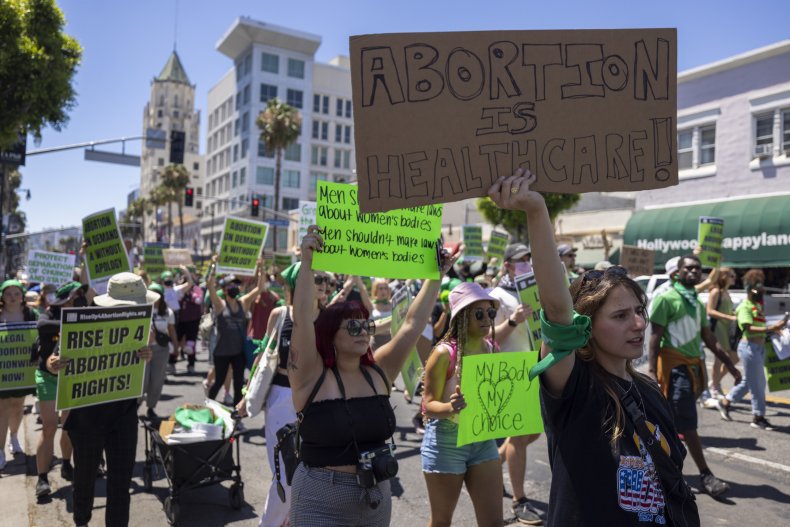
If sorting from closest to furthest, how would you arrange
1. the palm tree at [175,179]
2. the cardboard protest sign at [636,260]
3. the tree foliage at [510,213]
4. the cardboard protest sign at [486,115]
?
the cardboard protest sign at [486,115] → the cardboard protest sign at [636,260] → the tree foliage at [510,213] → the palm tree at [175,179]

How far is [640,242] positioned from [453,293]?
74.8 feet

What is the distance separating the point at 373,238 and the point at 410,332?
59 cm

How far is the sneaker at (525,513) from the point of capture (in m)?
5.13

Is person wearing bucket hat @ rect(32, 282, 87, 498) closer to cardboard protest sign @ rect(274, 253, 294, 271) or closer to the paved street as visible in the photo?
the paved street

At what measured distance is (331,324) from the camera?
Answer: 132 inches

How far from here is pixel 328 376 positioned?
3.28 m

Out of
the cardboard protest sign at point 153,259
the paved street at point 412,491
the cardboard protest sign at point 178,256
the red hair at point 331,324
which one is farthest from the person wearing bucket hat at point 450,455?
the cardboard protest sign at point 178,256

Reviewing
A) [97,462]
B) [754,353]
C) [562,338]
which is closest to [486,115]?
[562,338]

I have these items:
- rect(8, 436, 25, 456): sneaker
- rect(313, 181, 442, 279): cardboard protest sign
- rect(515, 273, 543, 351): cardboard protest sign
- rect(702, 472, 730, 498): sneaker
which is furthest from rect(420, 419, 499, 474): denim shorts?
rect(8, 436, 25, 456): sneaker

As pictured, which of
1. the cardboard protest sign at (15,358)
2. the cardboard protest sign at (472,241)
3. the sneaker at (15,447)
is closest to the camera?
the cardboard protest sign at (15,358)

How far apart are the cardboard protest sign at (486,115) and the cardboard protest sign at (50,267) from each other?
1083 centimetres

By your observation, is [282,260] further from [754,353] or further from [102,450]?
[102,450]

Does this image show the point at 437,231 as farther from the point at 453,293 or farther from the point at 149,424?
the point at 149,424

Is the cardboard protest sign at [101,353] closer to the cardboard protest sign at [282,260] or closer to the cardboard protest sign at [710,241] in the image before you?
the cardboard protest sign at [710,241]
